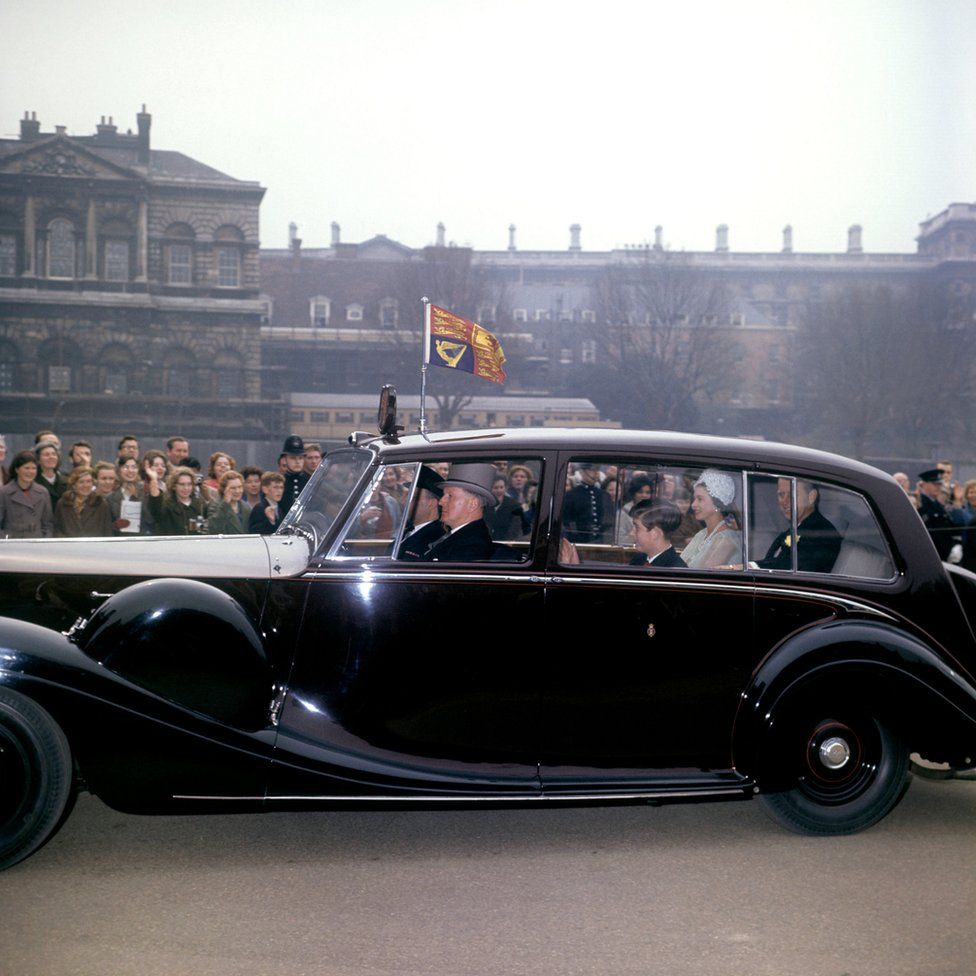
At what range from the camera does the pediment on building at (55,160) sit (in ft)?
194

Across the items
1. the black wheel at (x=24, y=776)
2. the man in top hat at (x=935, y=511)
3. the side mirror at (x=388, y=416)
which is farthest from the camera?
the man in top hat at (x=935, y=511)

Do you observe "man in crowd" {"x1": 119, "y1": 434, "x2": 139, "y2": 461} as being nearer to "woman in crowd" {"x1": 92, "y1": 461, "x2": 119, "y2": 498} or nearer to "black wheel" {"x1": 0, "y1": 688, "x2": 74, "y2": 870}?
"woman in crowd" {"x1": 92, "y1": 461, "x2": 119, "y2": 498}

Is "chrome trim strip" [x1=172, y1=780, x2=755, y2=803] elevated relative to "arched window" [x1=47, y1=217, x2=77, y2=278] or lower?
lower

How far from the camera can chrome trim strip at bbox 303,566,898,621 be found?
174 inches

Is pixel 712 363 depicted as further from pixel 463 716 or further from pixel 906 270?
pixel 463 716

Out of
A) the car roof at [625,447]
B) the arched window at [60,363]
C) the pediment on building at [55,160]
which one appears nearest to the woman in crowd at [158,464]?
the car roof at [625,447]

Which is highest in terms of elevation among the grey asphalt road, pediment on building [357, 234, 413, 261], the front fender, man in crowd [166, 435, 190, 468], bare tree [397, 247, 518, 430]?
pediment on building [357, 234, 413, 261]

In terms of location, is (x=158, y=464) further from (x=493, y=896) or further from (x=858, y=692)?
(x=858, y=692)

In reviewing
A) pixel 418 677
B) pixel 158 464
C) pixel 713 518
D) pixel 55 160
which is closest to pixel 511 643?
pixel 418 677

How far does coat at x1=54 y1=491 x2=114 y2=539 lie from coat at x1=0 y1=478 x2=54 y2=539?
151mm

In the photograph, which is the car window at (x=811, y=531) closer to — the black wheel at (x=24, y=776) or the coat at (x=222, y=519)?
the black wheel at (x=24, y=776)

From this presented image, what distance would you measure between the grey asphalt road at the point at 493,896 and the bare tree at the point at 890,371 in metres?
55.0

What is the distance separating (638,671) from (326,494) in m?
1.62

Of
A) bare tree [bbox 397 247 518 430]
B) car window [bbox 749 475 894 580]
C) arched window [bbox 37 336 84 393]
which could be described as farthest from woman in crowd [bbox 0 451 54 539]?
arched window [bbox 37 336 84 393]
